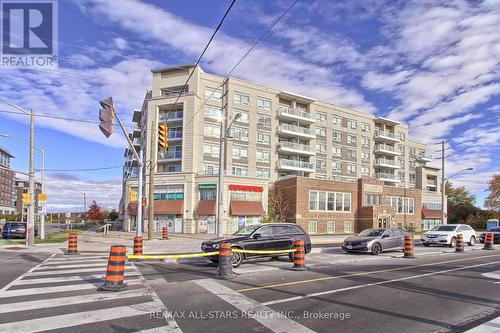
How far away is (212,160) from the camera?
4934 centimetres

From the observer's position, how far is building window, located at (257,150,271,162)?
53.5 metres

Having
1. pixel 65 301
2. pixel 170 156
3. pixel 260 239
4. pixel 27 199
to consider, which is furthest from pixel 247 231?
pixel 170 156

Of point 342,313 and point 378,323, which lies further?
point 342,313

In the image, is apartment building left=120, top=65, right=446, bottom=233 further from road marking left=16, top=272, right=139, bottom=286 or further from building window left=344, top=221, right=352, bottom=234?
road marking left=16, top=272, right=139, bottom=286

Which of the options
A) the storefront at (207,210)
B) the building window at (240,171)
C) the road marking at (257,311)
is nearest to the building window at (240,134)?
the building window at (240,171)

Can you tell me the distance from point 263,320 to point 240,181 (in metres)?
37.5

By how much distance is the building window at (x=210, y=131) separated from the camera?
4940 centimetres

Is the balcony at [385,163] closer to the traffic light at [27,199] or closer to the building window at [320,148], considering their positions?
the building window at [320,148]

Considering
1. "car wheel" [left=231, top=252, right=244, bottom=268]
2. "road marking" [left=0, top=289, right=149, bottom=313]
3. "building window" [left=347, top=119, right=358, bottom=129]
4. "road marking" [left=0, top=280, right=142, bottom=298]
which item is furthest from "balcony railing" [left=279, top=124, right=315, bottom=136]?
"road marking" [left=0, top=289, right=149, bottom=313]

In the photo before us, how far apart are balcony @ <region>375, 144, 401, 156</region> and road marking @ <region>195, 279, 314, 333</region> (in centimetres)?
6425

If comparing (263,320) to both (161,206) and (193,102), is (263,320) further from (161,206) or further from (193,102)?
(193,102)

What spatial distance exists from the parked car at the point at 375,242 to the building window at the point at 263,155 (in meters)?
33.4

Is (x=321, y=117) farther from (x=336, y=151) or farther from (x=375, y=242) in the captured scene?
(x=375, y=242)

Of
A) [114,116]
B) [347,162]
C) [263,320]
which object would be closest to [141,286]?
[263,320]
